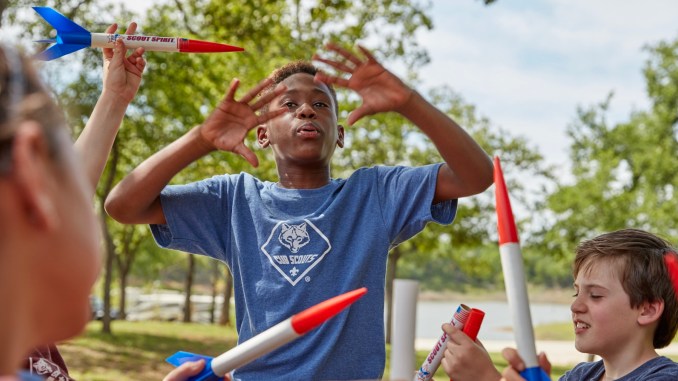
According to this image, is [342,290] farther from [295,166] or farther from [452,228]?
[452,228]

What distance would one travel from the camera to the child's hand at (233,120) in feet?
8.48

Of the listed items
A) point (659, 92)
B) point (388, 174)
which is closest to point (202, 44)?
point (388, 174)

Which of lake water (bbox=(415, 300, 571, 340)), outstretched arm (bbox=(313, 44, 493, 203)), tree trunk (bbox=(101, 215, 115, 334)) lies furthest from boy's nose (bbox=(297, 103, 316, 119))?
tree trunk (bbox=(101, 215, 115, 334))

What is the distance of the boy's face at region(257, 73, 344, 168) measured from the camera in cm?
313

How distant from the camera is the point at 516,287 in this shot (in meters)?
1.70

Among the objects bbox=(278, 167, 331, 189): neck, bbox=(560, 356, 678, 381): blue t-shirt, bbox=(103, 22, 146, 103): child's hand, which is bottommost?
bbox=(560, 356, 678, 381): blue t-shirt

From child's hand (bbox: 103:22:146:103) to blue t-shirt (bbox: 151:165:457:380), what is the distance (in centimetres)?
41

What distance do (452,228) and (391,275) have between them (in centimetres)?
247

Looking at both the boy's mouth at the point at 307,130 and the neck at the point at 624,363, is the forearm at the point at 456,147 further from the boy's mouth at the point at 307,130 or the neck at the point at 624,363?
the neck at the point at 624,363

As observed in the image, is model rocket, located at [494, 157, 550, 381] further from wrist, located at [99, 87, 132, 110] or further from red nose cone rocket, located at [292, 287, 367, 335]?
wrist, located at [99, 87, 132, 110]

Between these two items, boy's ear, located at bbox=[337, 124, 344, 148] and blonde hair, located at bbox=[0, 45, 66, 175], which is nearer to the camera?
blonde hair, located at bbox=[0, 45, 66, 175]

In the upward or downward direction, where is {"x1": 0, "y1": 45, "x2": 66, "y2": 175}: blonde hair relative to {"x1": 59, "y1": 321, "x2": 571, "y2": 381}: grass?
upward

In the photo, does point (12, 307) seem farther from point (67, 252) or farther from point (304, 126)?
point (304, 126)

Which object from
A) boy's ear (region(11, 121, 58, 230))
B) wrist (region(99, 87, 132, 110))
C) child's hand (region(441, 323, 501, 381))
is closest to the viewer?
boy's ear (region(11, 121, 58, 230))
